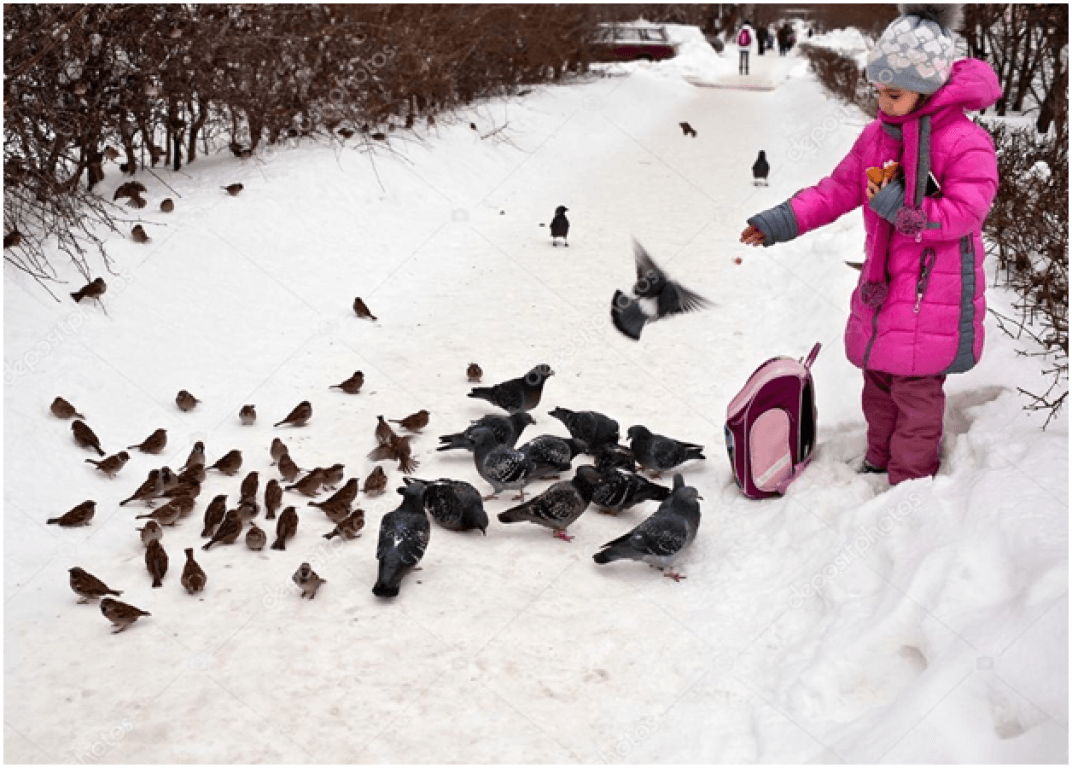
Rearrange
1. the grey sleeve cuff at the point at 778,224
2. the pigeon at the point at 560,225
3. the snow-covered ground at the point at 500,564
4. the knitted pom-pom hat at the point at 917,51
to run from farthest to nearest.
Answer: the pigeon at the point at 560,225 < the grey sleeve cuff at the point at 778,224 < the knitted pom-pom hat at the point at 917,51 < the snow-covered ground at the point at 500,564

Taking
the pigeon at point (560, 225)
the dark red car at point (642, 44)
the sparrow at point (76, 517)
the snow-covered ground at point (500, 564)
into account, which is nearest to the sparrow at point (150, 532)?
the snow-covered ground at point (500, 564)

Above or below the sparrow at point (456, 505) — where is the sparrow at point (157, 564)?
above

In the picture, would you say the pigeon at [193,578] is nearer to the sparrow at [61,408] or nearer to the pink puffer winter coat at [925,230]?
the sparrow at [61,408]

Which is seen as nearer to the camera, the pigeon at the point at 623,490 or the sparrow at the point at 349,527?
Answer: the sparrow at the point at 349,527

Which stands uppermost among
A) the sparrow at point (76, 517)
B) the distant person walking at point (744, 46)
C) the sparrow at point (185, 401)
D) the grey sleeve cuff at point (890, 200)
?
the grey sleeve cuff at point (890, 200)

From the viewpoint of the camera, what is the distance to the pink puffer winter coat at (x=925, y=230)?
4207 mm

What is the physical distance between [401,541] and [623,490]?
44.5 inches

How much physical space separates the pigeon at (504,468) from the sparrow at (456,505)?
0.22 meters

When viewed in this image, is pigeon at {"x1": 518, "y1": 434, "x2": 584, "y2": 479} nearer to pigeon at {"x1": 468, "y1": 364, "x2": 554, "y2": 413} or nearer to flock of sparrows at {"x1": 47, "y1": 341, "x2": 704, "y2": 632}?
flock of sparrows at {"x1": 47, "y1": 341, "x2": 704, "y2": 632}

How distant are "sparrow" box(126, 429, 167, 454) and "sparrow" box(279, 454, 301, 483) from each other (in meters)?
0.75

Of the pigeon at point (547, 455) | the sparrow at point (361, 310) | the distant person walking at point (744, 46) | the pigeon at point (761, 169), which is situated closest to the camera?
the pigeon at point (547, 455)

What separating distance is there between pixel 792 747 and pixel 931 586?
0.83 meters

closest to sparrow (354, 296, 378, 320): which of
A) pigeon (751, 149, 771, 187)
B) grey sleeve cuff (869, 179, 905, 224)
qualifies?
grey sleeve cuff (869, 179, 905, 224)

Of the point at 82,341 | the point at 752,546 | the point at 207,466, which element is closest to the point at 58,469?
the point at 207,466
